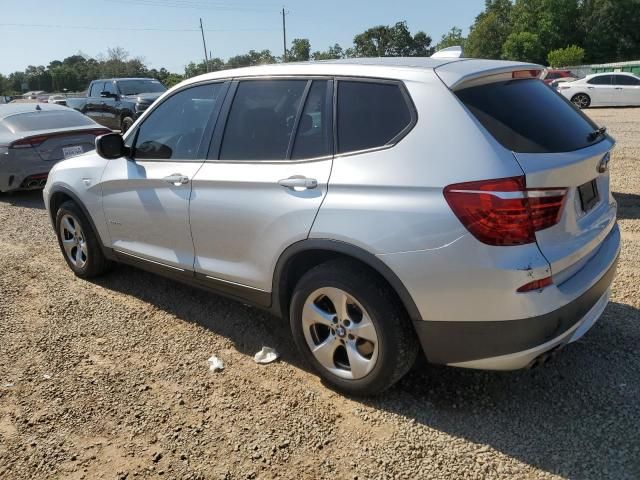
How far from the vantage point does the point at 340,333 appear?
2.91 metres

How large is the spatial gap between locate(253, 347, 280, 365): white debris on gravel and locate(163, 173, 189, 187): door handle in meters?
1.23

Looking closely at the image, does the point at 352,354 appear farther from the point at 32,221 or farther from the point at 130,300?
the point at 32,221

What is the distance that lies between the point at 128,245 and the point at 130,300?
56cm

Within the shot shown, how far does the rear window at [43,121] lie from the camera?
335 inches

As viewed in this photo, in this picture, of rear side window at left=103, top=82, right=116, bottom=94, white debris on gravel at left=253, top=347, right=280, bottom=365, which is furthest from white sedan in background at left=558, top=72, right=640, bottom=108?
white debris on gravel at left=253, top=347, right=280, bottom=365

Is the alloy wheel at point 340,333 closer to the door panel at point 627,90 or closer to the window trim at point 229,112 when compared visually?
the window trim at point 229,112

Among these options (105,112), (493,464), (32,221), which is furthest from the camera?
(105,112)

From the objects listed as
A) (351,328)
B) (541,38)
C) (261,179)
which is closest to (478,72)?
(261,179)

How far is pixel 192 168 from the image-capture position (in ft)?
11.7

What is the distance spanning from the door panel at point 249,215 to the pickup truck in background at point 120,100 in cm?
1101

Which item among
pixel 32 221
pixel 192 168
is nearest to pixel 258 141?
pixel 192 168

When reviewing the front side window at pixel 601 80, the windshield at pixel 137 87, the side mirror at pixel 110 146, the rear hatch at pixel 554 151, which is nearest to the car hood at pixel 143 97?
the windshield at pixel 137 87

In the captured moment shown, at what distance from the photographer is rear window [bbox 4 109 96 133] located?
27.9ft

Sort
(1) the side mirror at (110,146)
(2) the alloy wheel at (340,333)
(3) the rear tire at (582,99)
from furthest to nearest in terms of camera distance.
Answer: (3) the rear tire at (582,99) → (1) the side mirror at (110,146) → (2) the alloy wheel at (340,333)
